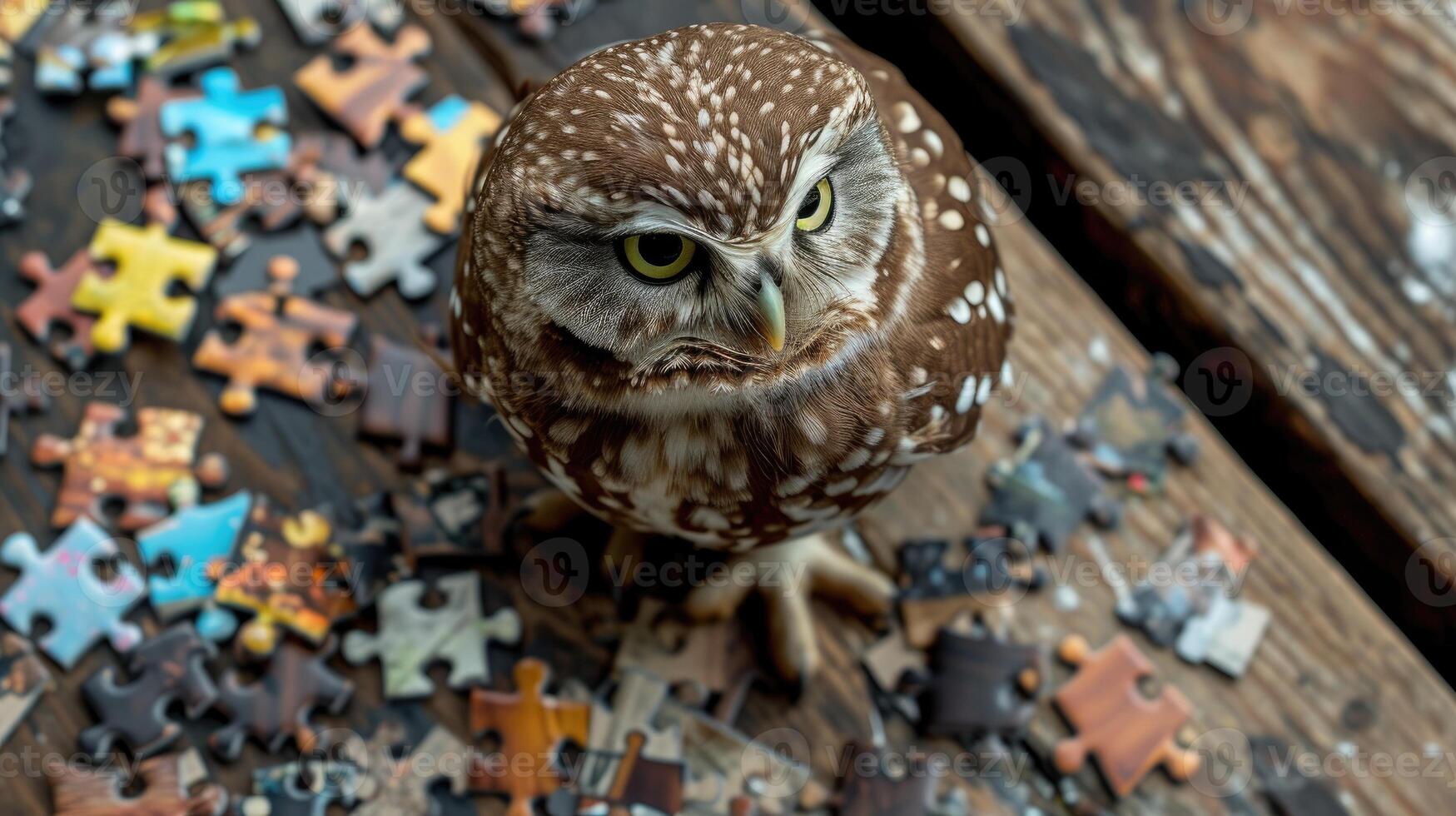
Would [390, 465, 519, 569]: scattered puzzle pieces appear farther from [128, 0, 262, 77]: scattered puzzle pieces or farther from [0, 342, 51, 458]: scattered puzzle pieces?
[128, 0, 262, 77]: scattered puzzle pieces

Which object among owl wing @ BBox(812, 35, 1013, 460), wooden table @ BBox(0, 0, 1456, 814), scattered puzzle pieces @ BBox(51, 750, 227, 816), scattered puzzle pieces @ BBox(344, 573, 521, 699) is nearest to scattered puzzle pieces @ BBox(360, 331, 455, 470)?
wooden table @ BBox(0, 0, 1456, 814)

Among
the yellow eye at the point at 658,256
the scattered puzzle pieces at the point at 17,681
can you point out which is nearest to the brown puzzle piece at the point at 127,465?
the scattered puzzle pieces at the point at 17,681

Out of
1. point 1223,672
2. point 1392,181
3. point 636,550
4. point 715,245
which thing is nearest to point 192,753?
point 636,550

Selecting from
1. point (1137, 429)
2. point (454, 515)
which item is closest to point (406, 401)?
point (454, 515)

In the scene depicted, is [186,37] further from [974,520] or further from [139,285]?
[974,520]

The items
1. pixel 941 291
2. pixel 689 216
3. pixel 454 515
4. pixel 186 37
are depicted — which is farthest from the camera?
pixel 186 37
